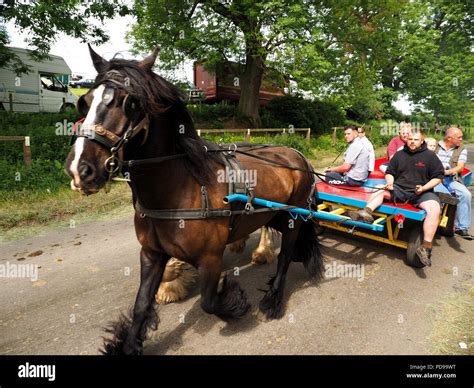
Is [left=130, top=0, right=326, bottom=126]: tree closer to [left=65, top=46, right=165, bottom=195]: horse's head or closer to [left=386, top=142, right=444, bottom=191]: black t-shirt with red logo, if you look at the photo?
[left=386, top=142, right=444, bottom=191]: black t-shirt with red logo

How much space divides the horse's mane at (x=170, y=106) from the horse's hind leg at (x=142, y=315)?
764 mm

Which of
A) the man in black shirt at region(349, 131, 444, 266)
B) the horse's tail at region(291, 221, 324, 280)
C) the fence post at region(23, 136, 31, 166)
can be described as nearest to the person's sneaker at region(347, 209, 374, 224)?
the man in black shirt at region(349, 131, 444, 266)

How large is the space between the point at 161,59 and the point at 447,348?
13855 millimetres

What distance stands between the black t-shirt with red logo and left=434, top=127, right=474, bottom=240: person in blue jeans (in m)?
0.56

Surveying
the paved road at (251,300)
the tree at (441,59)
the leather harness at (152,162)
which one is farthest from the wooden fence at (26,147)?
the tree at (441,59)

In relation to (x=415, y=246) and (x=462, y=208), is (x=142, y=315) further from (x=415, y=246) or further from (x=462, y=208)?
(x=462, y=208)

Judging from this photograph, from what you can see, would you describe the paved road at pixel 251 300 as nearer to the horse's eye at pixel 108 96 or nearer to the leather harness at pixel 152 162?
the leather harness at pixel 152 162

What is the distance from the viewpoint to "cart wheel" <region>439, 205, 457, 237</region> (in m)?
4.85

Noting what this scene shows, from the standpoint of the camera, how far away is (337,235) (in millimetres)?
5344

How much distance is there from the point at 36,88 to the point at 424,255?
1795 centimetres

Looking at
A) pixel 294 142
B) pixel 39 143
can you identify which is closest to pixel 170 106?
pixel 39 143

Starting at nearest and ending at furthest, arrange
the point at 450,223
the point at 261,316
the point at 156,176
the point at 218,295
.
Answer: the point at 156,176, the point at 218,295, the point at 261,316, the point at 450,223

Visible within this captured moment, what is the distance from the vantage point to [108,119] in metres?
1.82
